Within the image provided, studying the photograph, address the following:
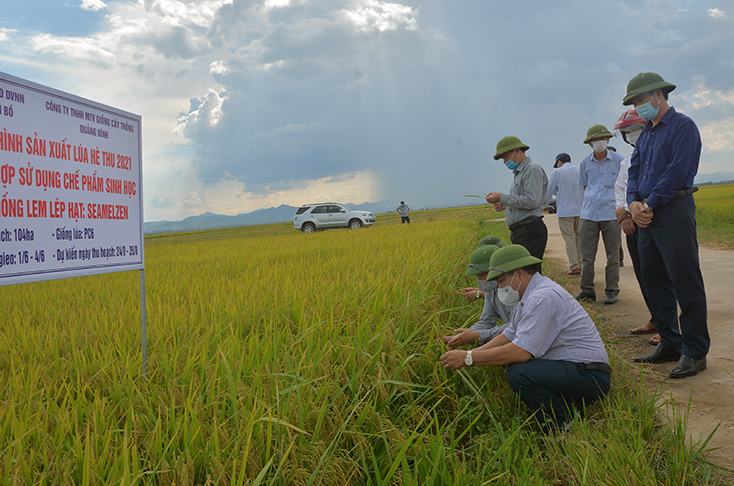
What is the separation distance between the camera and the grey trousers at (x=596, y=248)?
5.27 meters

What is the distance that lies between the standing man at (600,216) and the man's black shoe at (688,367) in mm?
2240

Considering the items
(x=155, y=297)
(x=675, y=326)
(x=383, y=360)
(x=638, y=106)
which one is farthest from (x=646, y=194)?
(x=155, y=297)

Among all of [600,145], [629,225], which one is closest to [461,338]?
[629,225]

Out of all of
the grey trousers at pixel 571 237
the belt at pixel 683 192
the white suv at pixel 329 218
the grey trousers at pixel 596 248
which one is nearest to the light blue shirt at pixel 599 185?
the grey trousers at pixel 596 248

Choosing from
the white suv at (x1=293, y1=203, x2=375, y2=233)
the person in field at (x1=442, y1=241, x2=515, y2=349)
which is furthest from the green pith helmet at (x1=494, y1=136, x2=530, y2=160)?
the white suv at (x1=293, y1=203, x2=375, y2=233)

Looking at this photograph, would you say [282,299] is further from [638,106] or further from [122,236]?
[638,106]

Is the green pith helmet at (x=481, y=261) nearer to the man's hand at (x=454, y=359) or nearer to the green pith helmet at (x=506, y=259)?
the green pith helmet at (x=506, y=259)

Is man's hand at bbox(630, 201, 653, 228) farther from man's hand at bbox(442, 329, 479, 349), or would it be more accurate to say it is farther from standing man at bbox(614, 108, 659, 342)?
man's hand at bbox(442, 329, 479, 349)

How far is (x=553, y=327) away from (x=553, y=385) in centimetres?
32

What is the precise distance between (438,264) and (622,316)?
211 centimetres

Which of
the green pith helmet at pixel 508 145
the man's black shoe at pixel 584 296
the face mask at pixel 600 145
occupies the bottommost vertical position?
the man's black shoe at pixel 584 296

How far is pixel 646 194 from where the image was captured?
346 centimetres

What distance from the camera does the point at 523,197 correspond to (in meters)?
4.21

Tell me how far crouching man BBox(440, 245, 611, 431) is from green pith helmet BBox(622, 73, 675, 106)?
1.83 m
